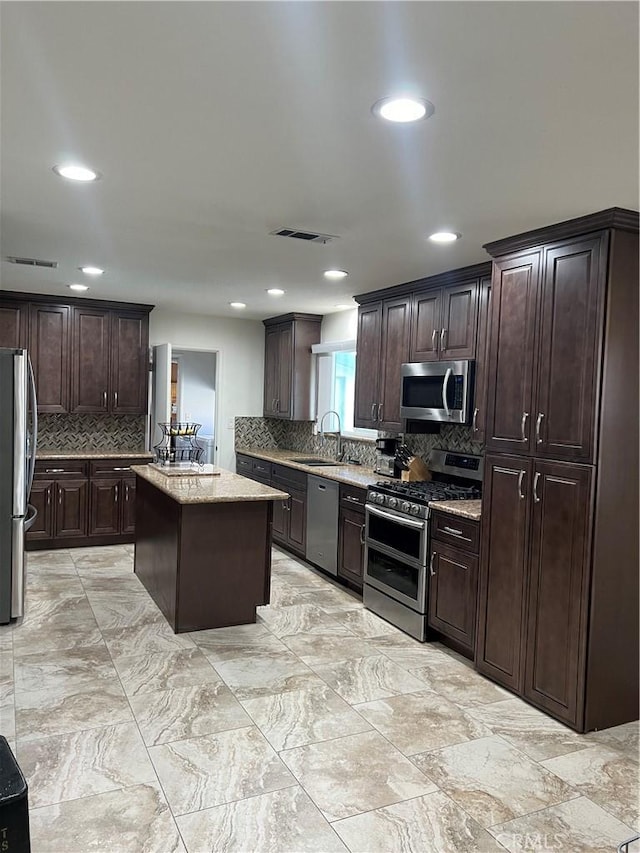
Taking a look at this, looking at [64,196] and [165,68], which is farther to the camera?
[64,196]

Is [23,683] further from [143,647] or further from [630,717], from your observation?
→ [630,717]

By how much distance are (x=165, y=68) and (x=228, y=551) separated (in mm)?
3009

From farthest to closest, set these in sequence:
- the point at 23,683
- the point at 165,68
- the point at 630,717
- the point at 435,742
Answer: the point at 23,683 → the point at 630,717 → the point at 435,742 → the point at 165,68

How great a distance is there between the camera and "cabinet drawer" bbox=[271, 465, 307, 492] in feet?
18.5

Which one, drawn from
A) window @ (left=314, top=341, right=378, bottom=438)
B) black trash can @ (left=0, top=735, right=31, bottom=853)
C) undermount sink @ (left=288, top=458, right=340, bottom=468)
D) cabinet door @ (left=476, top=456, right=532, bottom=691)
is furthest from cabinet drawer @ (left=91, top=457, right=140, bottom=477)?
black trash can @ (left=0, top=735, right=31, bottom=853)

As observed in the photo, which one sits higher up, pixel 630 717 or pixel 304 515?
pixel 304 515

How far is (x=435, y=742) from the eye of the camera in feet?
9.24

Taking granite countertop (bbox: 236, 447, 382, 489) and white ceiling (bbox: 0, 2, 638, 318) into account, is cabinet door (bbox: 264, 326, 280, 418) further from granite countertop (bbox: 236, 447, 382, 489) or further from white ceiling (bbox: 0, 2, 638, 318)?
white ceiling (bbox: 0, 2, 638, 318)

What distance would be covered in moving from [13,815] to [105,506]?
5.02 metres

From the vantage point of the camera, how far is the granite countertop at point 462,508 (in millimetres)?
3549

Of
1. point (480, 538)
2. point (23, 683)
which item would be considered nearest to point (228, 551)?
point (23, 683)

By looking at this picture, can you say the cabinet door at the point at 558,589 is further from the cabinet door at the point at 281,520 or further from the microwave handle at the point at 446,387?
the cabinet door at the point at 281,520

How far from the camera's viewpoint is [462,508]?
369 cm

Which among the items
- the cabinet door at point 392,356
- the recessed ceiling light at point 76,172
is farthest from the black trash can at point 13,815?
the cabinet door at point 392,356
